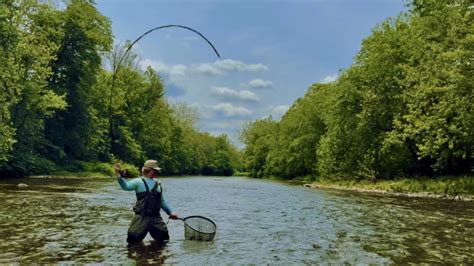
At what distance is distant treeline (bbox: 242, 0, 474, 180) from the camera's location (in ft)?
104

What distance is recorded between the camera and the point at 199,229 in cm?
1409

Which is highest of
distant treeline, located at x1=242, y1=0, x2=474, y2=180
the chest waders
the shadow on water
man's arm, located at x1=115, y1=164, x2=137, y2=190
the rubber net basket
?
distant treeline, located at x1=242, y1=0, x2=474, y2=180

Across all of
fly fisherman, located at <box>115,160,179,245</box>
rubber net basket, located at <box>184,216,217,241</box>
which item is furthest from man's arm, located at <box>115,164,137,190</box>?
rubber net basket, located at <box>184,216,217,241</box>

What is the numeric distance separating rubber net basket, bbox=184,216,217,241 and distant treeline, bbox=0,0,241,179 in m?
23.7

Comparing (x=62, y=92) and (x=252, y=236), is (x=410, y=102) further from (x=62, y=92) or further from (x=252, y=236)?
(x=62, y=92)

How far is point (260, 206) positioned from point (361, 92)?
23213 millimetres

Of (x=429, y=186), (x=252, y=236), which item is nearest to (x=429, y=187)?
(x=429, y=186)

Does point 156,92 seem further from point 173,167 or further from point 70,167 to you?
point 70,167

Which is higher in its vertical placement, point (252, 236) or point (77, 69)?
point (77, 69)

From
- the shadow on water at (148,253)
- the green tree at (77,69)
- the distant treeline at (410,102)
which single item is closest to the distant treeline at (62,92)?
the green tree at (77,69)

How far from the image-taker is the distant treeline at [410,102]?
104ft

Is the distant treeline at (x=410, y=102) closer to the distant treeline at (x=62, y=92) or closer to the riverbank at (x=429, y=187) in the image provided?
the riverbank at (x=429, y=187)

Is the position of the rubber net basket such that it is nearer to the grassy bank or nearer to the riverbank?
the riverbank

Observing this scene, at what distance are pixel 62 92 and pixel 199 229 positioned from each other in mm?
46049
